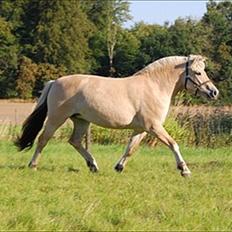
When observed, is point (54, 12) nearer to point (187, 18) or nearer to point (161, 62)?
point (187, 18)

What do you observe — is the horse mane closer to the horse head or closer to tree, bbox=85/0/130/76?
the horse head

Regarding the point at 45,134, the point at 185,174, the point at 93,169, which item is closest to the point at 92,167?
the point at 93,169

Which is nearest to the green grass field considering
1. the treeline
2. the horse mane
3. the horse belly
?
the horse belly

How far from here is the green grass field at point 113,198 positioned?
7000mm

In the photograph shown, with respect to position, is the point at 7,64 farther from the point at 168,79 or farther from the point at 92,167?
the point at 168,79

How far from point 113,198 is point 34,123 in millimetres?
4259

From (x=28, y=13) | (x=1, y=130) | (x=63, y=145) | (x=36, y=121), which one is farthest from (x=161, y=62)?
(x=28, y=13)

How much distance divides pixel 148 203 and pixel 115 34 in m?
69.1

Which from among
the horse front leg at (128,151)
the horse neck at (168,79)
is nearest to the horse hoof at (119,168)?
the horse front leg at (128,151)

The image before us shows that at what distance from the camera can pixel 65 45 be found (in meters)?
63.4

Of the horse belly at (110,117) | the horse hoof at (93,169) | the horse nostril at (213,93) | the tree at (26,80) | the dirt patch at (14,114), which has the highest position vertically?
the horse nostril at (213,93)

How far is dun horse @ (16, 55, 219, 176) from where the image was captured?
1123cm

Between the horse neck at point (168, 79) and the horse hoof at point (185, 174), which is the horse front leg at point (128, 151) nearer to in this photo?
the horse neck at point (168, 79)

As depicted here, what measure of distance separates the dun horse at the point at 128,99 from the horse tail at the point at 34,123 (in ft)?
0.06
